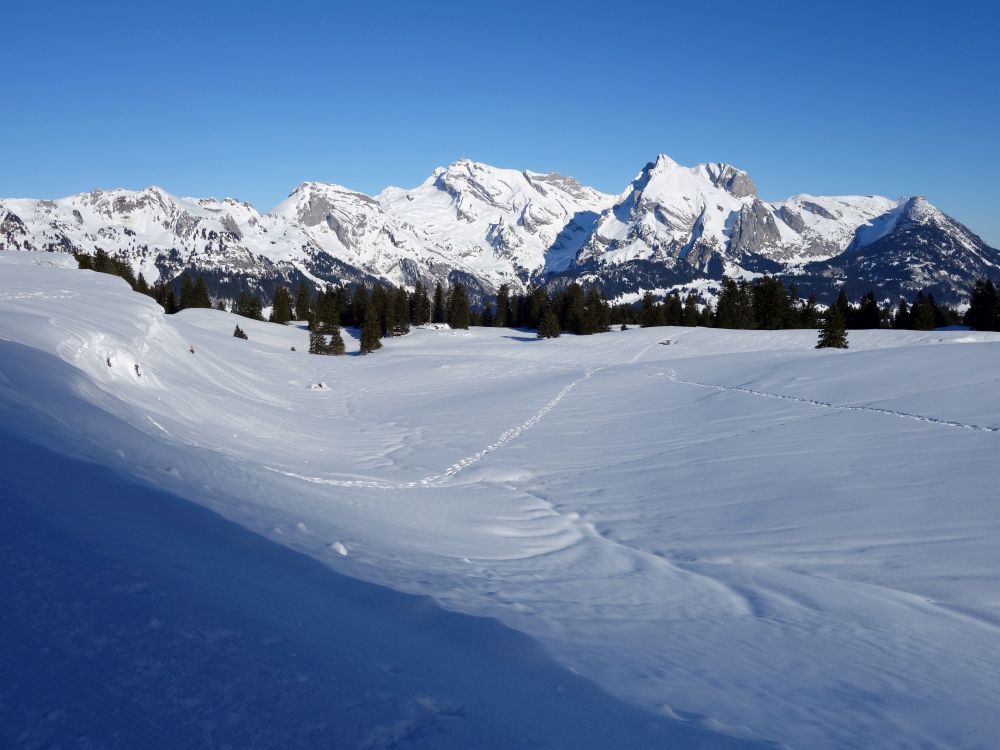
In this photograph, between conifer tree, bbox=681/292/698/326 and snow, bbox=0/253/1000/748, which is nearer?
snow, bbox=0/253/1000/748

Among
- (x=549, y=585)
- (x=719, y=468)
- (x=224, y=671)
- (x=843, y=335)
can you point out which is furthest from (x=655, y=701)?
(x=843, y=335)

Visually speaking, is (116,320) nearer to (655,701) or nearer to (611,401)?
(611,401)

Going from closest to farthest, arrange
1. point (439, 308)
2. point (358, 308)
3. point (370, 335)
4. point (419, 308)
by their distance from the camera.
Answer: point (370, 335) → point (358, 308) → point (419, 308) → point (439, 308)

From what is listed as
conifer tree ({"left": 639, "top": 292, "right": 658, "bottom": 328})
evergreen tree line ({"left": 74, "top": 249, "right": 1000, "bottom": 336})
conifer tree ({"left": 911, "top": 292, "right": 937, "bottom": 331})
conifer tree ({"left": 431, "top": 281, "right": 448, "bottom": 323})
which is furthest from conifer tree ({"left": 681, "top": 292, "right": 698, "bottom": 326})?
conifer tree ({"left": 431, "top": 281, "right": 448, "bottom": 323})

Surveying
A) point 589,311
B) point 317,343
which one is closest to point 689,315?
point 589,311

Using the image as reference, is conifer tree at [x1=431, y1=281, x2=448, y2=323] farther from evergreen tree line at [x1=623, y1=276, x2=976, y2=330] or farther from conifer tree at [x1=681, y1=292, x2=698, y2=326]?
evergreen tree line at [x1=623, y1=276, x2=976, y2=330]

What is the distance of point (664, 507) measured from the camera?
13.2m

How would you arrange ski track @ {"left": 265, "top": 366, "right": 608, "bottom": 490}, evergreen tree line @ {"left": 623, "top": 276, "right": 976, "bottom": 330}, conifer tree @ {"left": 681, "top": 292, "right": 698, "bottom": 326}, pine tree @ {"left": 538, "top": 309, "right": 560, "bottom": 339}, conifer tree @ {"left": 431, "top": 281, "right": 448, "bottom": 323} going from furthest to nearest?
conifer tree @ {"left": 431, "top": 281, "right": 448, "bottom": 323}
conifer tree @ {"left": 681, "top": 292, "right": 698, "bottom": 326}
evergreen tree line @ {"left": 623, "top": 276, "right": 976, "bottom": 330}
pine tree @ {"left": 538, "top": 309, "right": 560, "bottom": 339}
ski track @ {"left": 265, "top": 366, "right": 608, "bottom": 490}

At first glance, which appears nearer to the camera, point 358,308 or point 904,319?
point 904,319

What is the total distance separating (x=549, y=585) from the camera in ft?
27.6

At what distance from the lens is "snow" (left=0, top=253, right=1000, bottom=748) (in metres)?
5.60

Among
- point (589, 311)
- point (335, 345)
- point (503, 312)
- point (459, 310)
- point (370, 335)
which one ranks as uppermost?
Answer: point (503, 312)

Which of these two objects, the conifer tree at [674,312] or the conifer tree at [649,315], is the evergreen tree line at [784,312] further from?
the conifer tree at [649,315]

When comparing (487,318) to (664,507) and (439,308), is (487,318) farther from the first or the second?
(664,507)
